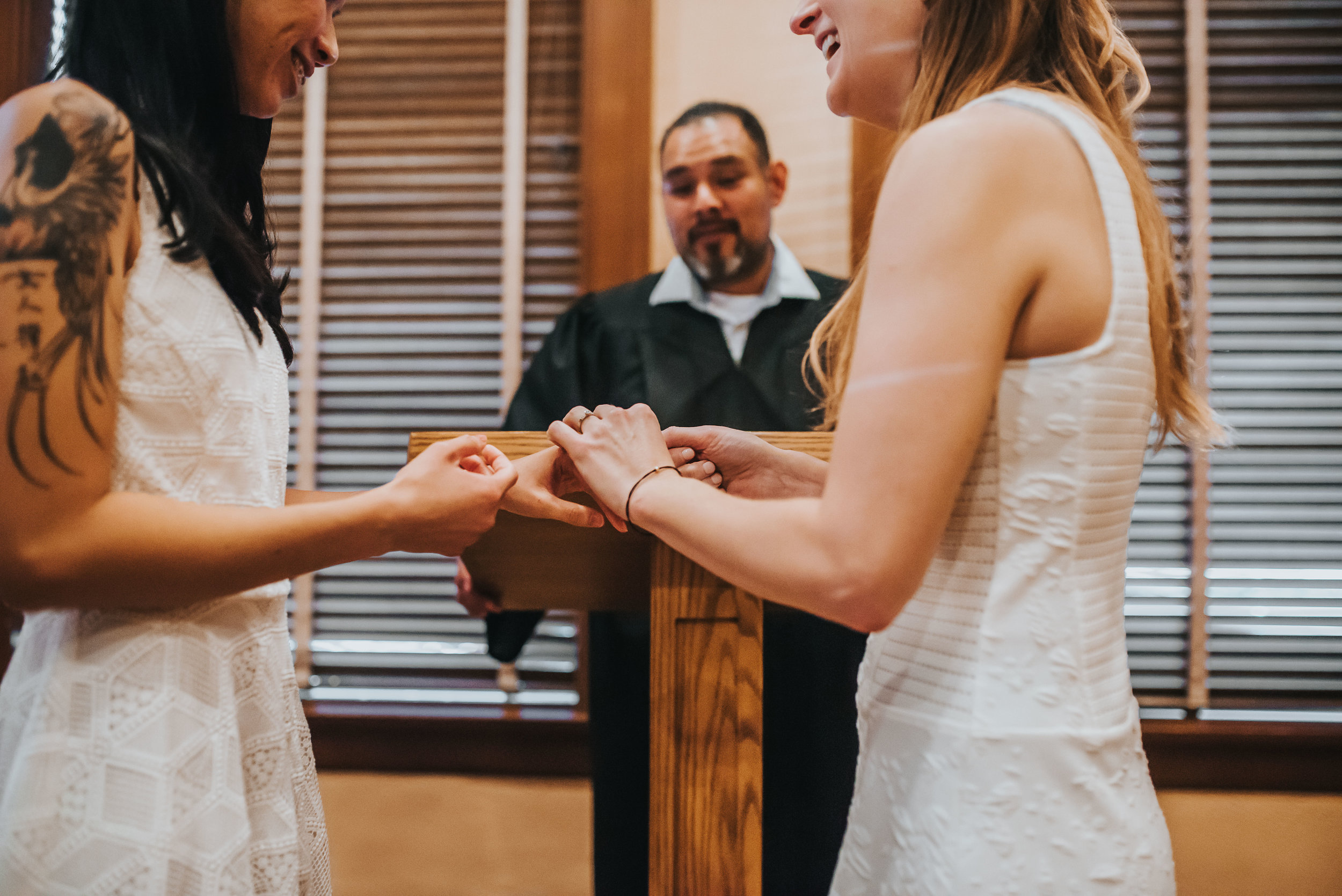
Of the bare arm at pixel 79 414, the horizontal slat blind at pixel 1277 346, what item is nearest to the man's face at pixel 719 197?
the horizontal slat blind at pixel 1277 346

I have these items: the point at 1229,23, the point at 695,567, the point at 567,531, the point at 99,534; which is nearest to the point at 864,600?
the point at 695,567

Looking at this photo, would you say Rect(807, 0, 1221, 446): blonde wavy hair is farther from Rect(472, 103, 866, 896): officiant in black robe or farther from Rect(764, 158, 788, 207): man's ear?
Rect(764, 158, 788, 207): man's ear

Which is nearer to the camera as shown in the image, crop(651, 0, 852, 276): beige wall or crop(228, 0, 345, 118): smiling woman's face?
crop(228, 0, 345, 118): smiling woman's face

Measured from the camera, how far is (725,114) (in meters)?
1.91

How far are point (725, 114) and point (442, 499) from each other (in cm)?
147

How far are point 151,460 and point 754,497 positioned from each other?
0.52 metres

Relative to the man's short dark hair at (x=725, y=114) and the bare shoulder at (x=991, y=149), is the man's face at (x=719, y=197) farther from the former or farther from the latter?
the bare shoulder at (x=991, y=149)

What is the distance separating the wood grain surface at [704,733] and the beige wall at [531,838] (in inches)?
52.2

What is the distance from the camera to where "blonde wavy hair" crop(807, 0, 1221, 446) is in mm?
Answer: 698

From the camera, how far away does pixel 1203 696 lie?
192 cm

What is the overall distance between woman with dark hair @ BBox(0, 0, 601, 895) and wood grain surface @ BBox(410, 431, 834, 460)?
32 millimetres

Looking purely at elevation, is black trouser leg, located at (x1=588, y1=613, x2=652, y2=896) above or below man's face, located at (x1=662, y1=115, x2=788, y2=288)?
Result: below

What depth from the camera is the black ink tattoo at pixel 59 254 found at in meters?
0.58

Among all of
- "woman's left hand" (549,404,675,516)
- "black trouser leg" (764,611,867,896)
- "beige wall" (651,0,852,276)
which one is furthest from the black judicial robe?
"woman's left hand" (549,404,675,516)
